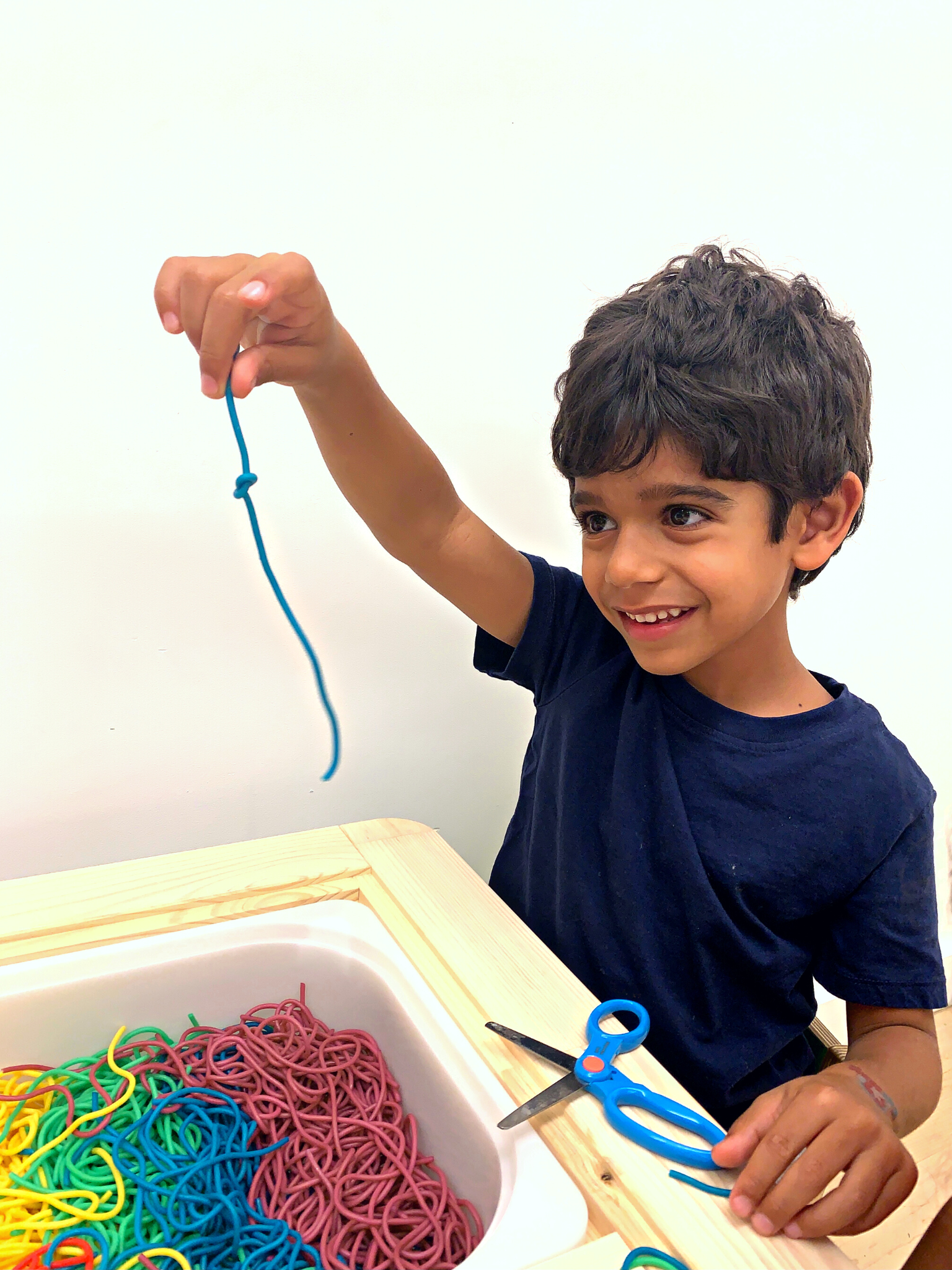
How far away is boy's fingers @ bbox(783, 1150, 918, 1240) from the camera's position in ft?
1.34

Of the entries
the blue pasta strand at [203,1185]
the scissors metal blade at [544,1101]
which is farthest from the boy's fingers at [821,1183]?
the blue pasta strand at [203,1185]

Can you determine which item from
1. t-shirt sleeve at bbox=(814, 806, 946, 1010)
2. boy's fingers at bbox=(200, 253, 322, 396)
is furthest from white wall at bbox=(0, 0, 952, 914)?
t-shirt sleeve at bbox=(814, 806, 946, 1010)

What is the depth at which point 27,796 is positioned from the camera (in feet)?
2.53

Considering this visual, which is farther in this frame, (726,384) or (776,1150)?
(726,384)

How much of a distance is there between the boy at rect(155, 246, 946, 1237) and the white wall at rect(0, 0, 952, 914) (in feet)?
0.56

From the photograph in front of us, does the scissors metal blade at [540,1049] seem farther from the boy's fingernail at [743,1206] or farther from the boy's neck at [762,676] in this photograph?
the boy's neck at [762,676]

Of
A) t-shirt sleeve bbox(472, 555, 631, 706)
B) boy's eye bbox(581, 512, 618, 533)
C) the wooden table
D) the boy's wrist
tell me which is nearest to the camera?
the wooden table

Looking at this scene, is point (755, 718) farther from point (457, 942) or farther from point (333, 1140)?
point (333, 1140)

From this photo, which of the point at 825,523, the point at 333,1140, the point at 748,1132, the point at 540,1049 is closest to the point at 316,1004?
the point at 333,1140

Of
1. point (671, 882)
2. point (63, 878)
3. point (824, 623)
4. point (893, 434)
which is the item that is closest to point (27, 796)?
point (63, 878)

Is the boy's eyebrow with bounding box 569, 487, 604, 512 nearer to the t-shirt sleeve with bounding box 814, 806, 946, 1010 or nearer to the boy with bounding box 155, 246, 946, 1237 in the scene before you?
the boy with bounding box 155, 246, 946, 1237

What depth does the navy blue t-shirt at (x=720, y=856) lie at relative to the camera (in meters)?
0.65

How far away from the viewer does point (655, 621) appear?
0.64 metres

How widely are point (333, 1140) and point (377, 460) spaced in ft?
1.53
